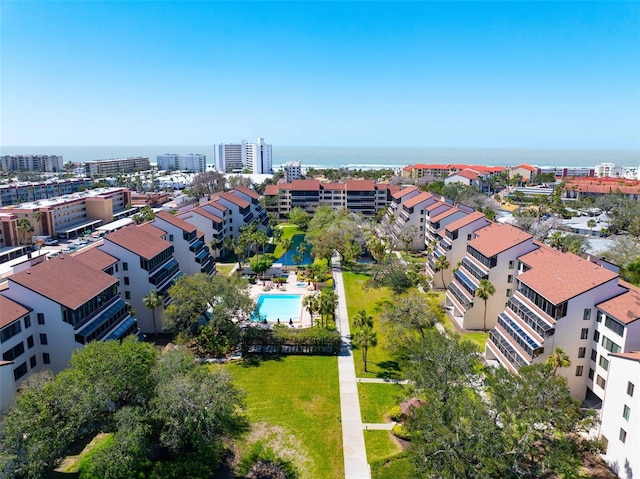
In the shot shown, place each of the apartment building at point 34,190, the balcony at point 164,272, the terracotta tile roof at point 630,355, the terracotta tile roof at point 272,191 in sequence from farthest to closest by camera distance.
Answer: the apartment building at point 34,190
the terracotta tile roof at point 272,191
the balcony at point 164,272
the terracotta tile roof at point 630,355

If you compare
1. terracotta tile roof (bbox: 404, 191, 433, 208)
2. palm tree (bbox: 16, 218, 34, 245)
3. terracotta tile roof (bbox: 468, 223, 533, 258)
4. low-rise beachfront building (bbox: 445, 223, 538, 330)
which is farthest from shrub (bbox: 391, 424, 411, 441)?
palm tree (bbox: 16, 218, 34, 245)

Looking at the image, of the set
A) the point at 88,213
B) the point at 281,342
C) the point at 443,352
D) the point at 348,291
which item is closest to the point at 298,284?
the point at 348,291

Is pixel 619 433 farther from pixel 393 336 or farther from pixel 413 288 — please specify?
pixel 413 288

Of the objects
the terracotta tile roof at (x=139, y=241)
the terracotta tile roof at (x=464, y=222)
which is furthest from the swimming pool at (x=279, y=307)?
the terracotta tile roof at (x=464, y=222)

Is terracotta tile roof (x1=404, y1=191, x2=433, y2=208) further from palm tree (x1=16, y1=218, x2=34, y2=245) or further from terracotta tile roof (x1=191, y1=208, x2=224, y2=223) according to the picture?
palm tree (x1=16, y1=218, x2=34, y2=245)

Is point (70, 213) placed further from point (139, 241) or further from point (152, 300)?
point (152, 300)

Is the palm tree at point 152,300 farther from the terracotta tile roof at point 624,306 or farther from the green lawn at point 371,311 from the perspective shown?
the terracotta tile roof at point 624,306
